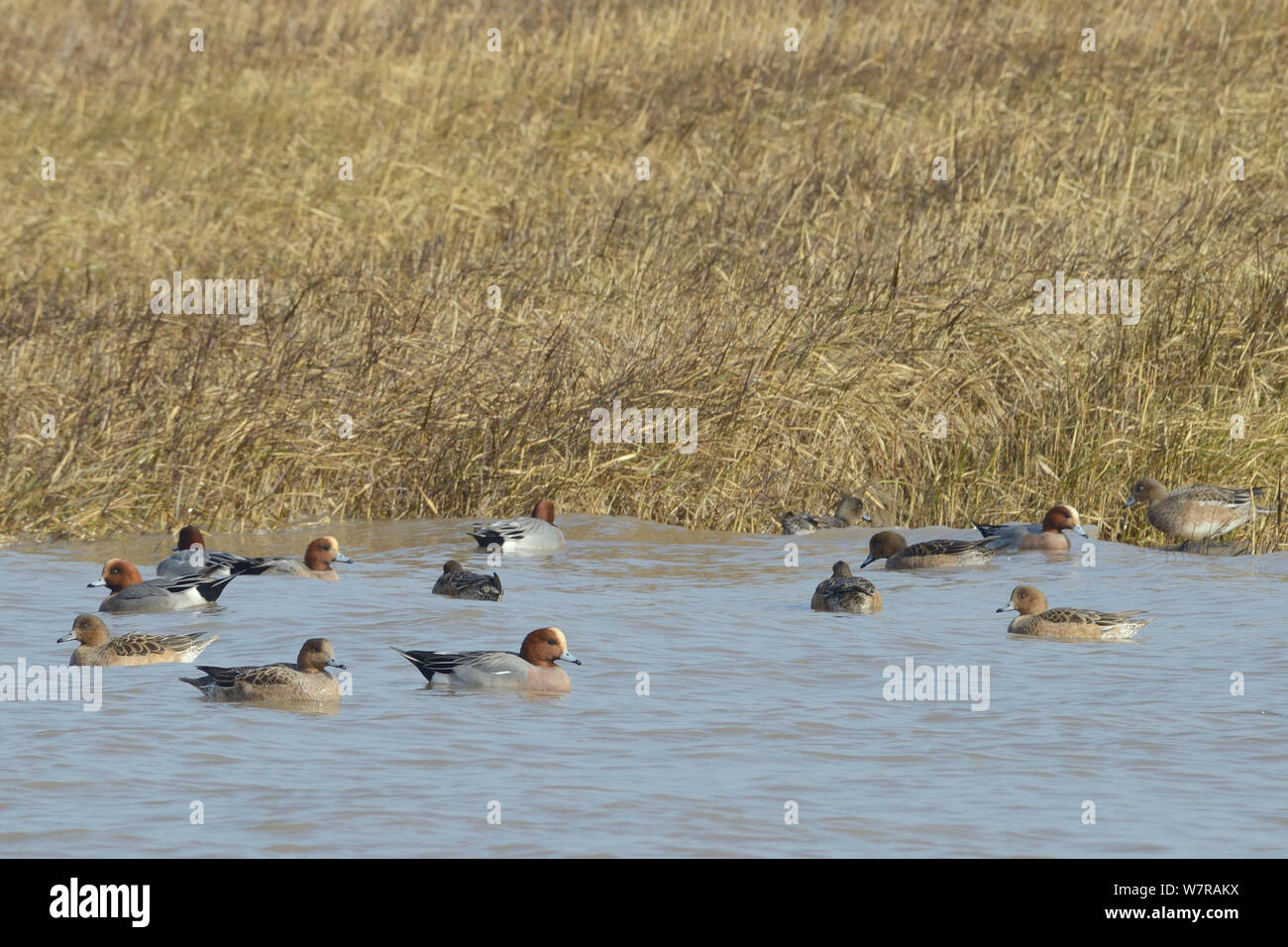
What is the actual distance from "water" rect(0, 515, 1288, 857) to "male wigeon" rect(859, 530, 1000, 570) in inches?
4.7

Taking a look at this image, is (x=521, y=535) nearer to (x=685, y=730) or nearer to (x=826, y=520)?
(x=826, y=520)

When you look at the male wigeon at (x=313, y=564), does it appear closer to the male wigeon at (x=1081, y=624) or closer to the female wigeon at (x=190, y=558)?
the female wigeon at (x=190, y=558)

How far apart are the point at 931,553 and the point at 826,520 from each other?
1184mm

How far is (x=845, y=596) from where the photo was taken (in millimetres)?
9453

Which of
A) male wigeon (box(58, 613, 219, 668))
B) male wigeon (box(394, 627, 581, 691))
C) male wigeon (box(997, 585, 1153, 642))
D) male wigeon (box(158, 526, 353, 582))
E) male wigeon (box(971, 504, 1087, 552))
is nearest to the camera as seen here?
male wigeon (box(394, 627, 581, 691))

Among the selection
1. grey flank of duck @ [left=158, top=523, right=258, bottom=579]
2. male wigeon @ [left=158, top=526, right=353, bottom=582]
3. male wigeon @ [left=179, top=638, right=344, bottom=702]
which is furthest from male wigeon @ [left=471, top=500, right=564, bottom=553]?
male wigeon @ [left=179, top=638, right=344, bottom=702]

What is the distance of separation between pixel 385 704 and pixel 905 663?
2426 millimetres

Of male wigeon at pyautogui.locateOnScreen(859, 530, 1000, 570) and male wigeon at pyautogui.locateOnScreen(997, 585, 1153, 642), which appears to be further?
male wigeon at pyautogui.locateOnScreen(859, 530, 1000, 570)

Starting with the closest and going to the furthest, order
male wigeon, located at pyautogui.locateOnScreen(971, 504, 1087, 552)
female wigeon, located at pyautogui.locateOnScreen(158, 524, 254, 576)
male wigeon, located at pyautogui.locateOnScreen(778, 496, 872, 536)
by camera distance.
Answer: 1. female wigeon, located at pyautogui.locateOnScreen(158, 524, 254, 576)
2. male wigeon, located at pyautogui.locateOnScreen(971, 504, 1087, 552)
3. male wigeon, located at pyautogui.locateOnScreen(778, 496, 872, 536)

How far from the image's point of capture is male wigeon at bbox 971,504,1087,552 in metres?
11.0

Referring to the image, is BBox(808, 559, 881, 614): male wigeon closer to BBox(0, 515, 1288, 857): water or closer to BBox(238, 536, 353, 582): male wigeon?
BBox(0, 515, 1288, 857): water

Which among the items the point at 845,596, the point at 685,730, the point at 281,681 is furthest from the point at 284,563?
the point at 685,730

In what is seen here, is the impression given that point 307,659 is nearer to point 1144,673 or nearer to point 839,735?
point 839,735
